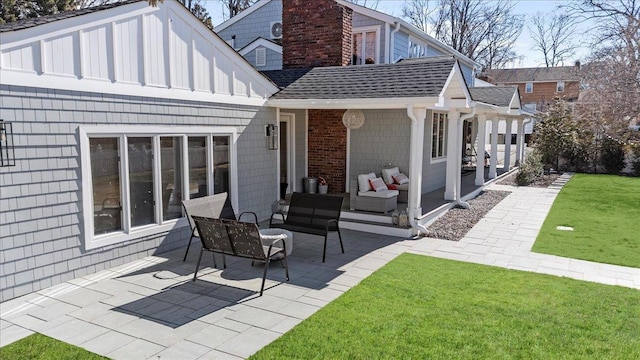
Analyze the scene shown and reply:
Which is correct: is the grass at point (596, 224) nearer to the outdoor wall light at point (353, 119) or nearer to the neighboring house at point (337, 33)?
the outdoor wall light at point (353, 119)

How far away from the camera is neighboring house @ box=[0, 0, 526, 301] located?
5629mm

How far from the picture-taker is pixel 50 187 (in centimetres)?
585

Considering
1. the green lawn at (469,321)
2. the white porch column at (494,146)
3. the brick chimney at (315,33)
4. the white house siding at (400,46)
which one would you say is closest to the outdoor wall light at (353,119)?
Answer: the brick chimney at (315,33)

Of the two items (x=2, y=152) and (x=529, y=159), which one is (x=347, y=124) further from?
(x=529, y=159)

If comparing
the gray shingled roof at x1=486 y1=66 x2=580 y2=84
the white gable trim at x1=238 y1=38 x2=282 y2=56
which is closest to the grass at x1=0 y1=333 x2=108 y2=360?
the white gable trim at x1=238 y1=38 x2=282 y2=56

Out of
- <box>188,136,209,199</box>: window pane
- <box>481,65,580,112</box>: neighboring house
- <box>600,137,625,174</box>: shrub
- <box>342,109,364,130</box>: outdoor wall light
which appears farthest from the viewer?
<box>481,65,580,112</box>: neighboring house

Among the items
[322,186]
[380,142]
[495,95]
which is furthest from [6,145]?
[495,95]

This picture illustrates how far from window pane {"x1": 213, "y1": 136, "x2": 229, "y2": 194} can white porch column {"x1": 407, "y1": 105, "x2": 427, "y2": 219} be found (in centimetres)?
363

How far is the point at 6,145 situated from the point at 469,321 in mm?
5674

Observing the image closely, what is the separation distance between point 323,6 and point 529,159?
11.3m

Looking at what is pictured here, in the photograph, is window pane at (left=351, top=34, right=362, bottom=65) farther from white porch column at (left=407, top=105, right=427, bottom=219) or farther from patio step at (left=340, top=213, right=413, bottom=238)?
patio step at (left=340, top=213, right=413, bottom=238)

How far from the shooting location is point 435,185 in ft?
46.9

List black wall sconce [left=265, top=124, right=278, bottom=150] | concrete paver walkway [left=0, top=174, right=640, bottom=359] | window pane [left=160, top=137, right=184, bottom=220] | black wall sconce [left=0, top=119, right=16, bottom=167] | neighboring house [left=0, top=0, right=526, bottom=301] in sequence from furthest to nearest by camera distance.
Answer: black wall sconce [left=265, top=124, right=278, bottom=150] < window pane [left=160, top=137, right=184, bottom=220] < neighboring house [left=0, top=0, right=526, bottom=301] < black wall sconce [left=0, top=119, right=16, bottom=167] < concrete paver walkway [left=0, top=174, right=640, bottom=359]

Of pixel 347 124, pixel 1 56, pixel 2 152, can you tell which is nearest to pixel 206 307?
pixel 2 152
